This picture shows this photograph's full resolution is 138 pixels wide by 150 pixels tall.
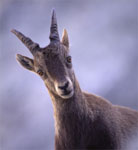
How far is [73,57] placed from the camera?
51.7 feet

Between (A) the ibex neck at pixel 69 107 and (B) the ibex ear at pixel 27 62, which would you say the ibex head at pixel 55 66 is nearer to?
(B) the ibex ear at pixel 27 62

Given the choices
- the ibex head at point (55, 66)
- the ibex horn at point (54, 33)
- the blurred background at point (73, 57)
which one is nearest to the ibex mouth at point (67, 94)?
the ibex head at point (55, 66)

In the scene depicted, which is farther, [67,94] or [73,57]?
[73,57]

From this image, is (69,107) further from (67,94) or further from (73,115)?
(67,94)

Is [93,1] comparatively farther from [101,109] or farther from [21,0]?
[101,109]

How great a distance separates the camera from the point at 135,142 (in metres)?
6.04


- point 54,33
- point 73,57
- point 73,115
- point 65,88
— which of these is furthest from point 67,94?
point 73,57

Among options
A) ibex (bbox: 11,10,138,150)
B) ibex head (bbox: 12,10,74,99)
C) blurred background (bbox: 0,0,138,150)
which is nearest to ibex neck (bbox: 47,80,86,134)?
ibex (bbox: 11,10,138,150)

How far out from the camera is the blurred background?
12648 millimetres

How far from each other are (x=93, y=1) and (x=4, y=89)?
5986 millimetres

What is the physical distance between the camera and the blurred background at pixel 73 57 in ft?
41.5

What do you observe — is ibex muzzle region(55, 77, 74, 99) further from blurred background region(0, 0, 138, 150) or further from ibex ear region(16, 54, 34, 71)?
blurred background region(0, 0, 138, 150)

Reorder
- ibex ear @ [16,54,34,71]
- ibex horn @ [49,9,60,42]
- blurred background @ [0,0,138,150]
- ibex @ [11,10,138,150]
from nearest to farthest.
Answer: ibex @ [11,10,138,150]
ibex horn @ [49,9,60,42]
ibex ear @ [16,54,34,71]
blurred background @ [0,0,138,150]

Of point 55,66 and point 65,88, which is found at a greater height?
point 55,66
